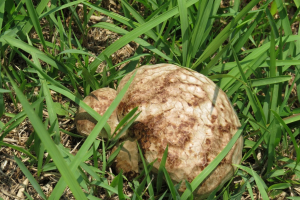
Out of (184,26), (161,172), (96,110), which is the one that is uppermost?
(184,26)

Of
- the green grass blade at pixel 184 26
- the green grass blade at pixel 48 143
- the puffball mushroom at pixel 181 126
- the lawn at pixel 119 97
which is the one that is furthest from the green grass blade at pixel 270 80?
the green grass blade at pixel 48 143

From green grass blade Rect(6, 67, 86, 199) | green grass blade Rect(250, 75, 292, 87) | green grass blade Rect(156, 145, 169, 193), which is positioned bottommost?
green grass blade Rect(156, 145, 169, 193)

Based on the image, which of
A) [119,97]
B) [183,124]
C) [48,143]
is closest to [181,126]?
[183,124]

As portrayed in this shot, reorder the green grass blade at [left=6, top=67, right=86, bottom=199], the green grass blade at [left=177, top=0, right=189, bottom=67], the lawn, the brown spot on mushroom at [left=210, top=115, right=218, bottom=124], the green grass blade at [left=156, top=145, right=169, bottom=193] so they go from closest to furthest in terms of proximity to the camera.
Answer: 1. the green grass blade at [left=6, top=67, right=86, bottom=199]
2. the green grass blade at [left=156, top=145, right=169, bottom=193]
3. the brown spot on mushroom at [left=210, top=115, right=218, bottom=124]
4. the lawn
5. the green grass blade at [left=177, top=0, right=189, bottom=67]

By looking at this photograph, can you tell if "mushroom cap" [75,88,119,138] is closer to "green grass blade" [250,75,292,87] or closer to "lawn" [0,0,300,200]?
"lawn" [0,0,300,200]

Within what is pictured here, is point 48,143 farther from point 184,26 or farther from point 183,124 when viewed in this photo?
point 184,26

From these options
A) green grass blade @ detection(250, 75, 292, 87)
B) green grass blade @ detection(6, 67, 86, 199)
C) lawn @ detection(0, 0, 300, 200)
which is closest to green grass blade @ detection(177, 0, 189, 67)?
lawn @ detection(0, 0, 300, 200)

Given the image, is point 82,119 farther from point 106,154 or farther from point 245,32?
point 245,32
